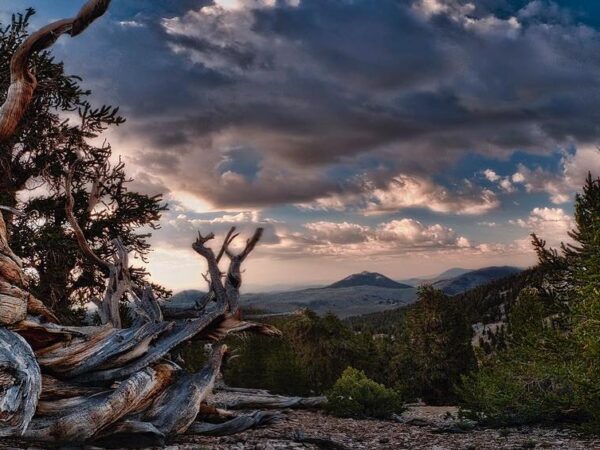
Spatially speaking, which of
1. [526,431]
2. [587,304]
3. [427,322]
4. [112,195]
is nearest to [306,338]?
[427,322]

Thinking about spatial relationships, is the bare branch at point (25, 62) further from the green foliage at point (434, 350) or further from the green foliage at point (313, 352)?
the green foliage at point (434, 350)

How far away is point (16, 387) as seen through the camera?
19.4ft

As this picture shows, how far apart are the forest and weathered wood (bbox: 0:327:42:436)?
2cm

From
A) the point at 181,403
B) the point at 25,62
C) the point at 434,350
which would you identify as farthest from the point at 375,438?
the point at 434,350

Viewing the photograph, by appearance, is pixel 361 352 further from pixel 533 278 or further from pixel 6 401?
pixel 6 401

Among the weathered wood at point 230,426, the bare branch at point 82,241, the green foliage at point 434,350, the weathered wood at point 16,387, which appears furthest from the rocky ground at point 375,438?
the green foliage at point 434,350

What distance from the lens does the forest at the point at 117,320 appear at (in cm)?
716

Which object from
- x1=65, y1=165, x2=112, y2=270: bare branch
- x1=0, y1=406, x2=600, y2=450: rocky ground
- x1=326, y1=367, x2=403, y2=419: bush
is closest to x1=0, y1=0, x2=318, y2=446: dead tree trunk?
x1=0, y1=406, x2=600, y2=450: rocky ground

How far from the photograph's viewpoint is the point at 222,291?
10547 mm

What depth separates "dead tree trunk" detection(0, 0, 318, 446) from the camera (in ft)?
21.1

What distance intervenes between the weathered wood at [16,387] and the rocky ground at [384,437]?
2183mm

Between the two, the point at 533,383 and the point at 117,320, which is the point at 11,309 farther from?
the point at 533,383

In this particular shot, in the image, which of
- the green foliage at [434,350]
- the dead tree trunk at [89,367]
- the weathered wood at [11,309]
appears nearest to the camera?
the dead tree trunk at [89,367]

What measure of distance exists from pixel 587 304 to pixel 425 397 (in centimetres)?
2117
